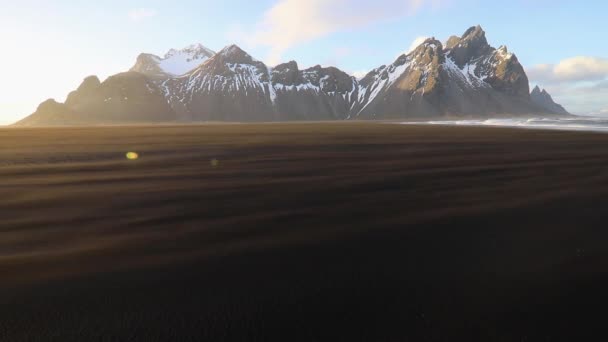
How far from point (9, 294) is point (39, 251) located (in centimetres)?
144

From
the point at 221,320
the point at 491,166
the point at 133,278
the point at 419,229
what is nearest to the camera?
the point at 221,320

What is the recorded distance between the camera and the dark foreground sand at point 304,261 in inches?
148

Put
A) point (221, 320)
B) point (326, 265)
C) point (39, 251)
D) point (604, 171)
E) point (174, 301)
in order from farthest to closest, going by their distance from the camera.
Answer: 1. point (604, 171)
2. point (39, 251)
3. point (326, 265)
4. point (174, 301)
5. point (221, 320)

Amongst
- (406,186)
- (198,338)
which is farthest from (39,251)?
(406,186)

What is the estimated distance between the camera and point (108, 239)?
6191mm

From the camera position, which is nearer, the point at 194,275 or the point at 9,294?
the point at 9,294

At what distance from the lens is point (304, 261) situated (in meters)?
5.33

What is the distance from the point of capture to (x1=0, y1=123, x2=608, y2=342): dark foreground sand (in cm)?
Result: 375

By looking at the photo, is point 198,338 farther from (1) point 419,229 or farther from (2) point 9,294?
(1) point 419,229

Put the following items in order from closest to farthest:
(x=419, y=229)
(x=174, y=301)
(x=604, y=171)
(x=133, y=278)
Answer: (x=174, y=301), (x=133, y=278), (x=419, y=229), (x=604, y=171)

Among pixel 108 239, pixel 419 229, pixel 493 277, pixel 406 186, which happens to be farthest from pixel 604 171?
pixel 108 239

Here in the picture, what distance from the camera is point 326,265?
5.19 metres

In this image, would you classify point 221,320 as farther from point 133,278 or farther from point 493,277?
point 493,277

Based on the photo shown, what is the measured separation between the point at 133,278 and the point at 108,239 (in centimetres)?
190
